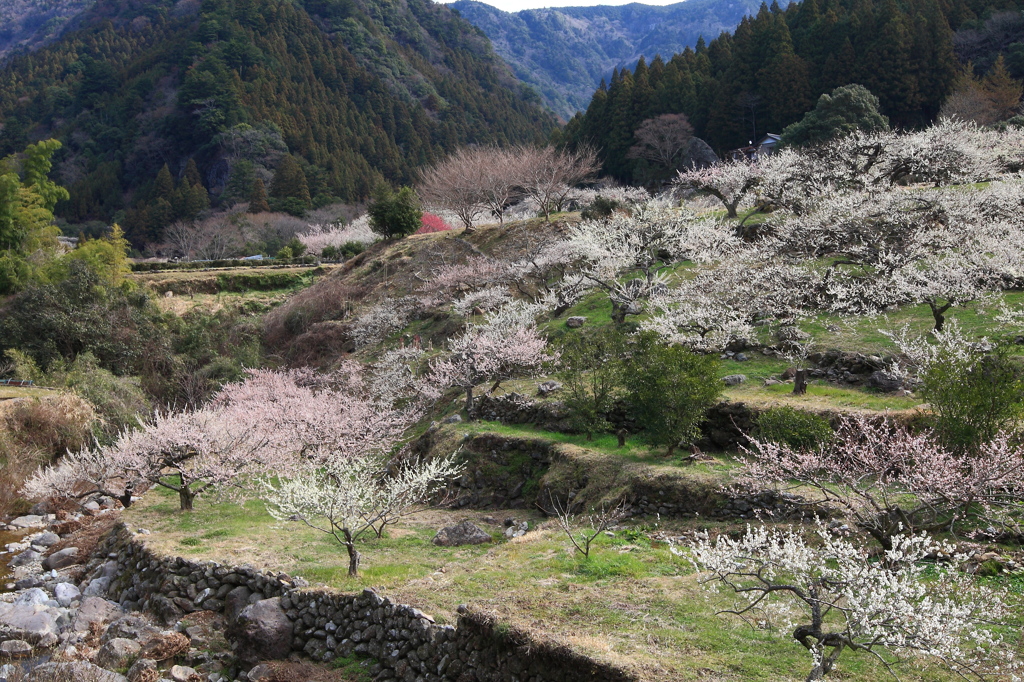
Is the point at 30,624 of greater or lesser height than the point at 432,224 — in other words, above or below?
below

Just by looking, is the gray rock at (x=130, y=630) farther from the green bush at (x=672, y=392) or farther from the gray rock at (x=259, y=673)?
the green bush at (x=672, y=392)

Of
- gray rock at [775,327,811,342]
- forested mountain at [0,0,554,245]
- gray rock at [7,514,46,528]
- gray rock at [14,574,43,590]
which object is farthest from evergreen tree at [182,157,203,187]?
gray rock at [775,327,811,342]

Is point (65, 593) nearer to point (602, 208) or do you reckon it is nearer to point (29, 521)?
point (29, 521)

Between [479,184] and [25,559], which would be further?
[479,184]

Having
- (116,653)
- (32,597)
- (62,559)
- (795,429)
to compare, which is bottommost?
(62,559)

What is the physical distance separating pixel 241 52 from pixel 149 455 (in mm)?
87438

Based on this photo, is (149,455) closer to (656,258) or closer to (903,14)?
(656,258)

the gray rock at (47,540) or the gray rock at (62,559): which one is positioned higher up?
the gray rock at (62,559)

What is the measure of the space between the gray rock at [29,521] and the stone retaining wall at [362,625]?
4596mm

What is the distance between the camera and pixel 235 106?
78688 mm

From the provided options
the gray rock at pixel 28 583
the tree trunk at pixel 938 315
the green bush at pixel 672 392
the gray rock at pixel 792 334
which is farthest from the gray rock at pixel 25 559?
the tree trunk at pixel 938 315

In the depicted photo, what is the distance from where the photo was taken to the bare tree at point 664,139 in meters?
45.2

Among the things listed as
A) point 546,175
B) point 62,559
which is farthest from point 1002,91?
point 62,559

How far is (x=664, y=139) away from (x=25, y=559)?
4354 cm
